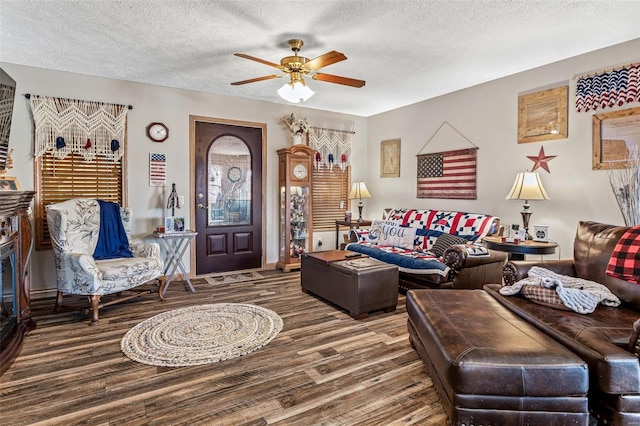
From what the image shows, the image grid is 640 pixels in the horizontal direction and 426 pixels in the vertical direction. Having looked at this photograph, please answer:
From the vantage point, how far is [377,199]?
245 inches

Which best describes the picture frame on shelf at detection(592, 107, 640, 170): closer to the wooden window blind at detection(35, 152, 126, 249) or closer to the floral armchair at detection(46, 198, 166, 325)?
the floral armchair at detection(46, 198, 166, 325)

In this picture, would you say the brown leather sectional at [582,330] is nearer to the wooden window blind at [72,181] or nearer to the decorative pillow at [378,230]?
the decorative pillow at [378,230]

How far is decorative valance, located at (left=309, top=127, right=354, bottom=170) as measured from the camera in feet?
19.0

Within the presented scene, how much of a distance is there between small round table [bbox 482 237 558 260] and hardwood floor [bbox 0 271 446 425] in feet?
4.07

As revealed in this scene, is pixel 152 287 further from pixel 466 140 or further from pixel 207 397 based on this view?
pixel 466 140

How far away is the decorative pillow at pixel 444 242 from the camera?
4038mm

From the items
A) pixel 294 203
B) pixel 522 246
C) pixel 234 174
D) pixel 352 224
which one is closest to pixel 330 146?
pixel 294 203

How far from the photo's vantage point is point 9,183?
11.8ft

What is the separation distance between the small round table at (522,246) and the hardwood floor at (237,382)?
1.24 m

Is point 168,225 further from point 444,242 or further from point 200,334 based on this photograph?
point 444,242

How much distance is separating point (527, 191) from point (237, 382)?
10.6 feet

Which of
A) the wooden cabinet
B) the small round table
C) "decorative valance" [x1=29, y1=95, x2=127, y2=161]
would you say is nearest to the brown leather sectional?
the small round table

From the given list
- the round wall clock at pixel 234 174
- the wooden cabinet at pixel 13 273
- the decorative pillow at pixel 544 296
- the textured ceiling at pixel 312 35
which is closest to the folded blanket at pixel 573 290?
the decorative pillow at pixel 544 296

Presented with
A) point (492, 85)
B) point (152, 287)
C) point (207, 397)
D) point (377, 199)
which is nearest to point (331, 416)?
point (207, 397)
